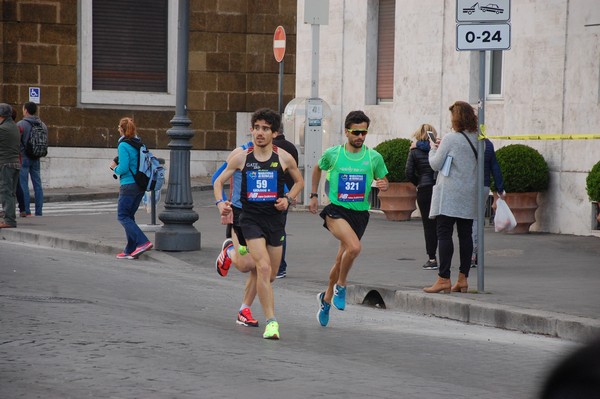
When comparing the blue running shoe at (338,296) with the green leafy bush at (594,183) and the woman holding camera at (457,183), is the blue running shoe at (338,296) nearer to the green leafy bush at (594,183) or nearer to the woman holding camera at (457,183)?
the woman holding camera at (457,183)

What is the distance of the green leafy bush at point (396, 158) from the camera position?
20.2 metres

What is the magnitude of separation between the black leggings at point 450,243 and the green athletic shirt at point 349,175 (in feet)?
4.38

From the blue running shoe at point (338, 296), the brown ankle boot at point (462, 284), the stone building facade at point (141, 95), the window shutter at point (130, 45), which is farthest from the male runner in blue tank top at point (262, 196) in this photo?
the window shutter at point (130, 45)

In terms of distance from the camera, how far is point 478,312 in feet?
35.4

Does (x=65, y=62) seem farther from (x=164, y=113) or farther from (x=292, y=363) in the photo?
(x=292, y=363)

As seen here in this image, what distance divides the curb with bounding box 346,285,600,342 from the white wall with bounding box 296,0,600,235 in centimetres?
634

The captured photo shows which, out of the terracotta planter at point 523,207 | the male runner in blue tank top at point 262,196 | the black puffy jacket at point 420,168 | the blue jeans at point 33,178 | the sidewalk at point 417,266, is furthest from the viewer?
the blue jeans at point 33,178

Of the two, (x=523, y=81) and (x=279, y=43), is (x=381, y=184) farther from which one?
(x=279, y=43)

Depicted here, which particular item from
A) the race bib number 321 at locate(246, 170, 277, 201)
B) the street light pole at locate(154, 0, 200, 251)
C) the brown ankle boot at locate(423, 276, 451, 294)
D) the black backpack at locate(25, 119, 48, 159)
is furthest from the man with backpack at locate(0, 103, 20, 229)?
the race bib number 321 at locate(246, 170, 277, 201)

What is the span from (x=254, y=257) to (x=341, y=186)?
132 centimetres

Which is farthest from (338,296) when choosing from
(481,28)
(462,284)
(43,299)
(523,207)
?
(523,207)

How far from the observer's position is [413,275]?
13477 millimetres

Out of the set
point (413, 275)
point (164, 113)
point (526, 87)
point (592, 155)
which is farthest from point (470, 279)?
point (164, 113)

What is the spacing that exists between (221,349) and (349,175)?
103 inches
